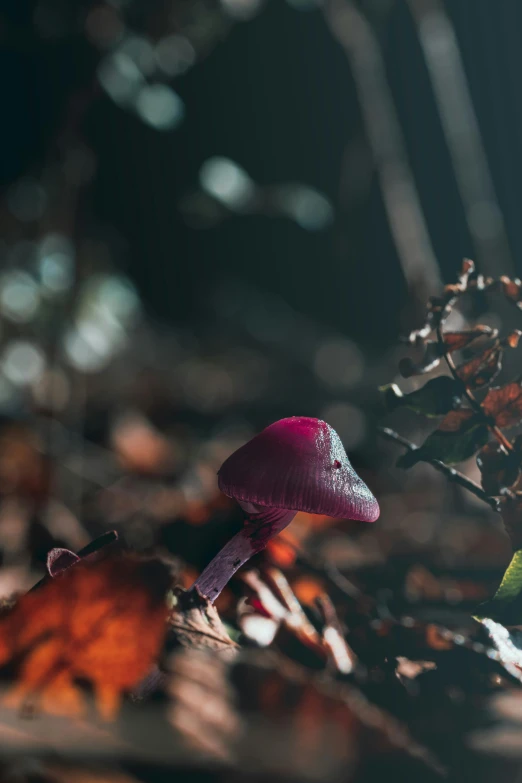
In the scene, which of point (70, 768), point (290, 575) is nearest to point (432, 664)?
point (290, 575)

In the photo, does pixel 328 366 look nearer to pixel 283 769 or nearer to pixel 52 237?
pixel 52 237

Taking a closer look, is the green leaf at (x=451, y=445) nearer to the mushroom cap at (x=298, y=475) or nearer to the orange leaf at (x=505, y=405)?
the orange leaf at (x=505, y=405)

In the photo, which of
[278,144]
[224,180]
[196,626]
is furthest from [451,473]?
[278,144]

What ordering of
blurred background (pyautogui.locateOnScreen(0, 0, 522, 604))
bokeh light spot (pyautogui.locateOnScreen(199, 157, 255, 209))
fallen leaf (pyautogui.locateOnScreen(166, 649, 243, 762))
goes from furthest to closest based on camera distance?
bokeh light spot (pyautogui.locateOnScreen(199, 157, 255, 209)), blurred background (pyautogui.locateOnScreen(0, 0, 522, 604)), fallen leaf (pyautogui.locateOnScreen(166, 649, 243, 762))

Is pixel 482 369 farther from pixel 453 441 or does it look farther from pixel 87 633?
pixel 87 633

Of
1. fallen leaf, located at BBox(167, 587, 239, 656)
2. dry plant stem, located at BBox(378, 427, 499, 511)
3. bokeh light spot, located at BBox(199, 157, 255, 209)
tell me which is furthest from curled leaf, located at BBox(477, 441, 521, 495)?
bokeh light spot, located at BBox(199, 157, 255, 209)

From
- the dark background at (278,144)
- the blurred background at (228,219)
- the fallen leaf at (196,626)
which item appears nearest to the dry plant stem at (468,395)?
the fallen leaf at (196,626)

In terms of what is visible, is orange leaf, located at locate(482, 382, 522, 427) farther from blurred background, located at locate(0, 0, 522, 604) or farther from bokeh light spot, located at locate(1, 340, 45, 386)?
bokeh light spot, located at locate(1, 340, 45, 386)
